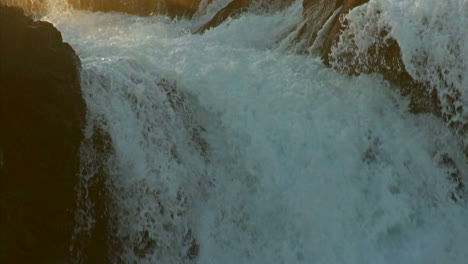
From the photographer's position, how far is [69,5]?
13102 millimetres

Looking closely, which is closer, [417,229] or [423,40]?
[417,229]

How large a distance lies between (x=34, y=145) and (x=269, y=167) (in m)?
2.78

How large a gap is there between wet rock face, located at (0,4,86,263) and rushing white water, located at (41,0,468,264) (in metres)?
0.41

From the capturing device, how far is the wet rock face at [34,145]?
12.8ft

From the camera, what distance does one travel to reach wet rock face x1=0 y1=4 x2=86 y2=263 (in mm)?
3889

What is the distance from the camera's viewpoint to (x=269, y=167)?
19.0 feet

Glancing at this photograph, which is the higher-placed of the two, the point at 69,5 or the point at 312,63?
the point at 312,63

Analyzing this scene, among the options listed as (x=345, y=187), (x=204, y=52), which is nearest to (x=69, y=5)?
(x=204, y=52)

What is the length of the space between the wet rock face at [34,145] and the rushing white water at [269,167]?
0.41m

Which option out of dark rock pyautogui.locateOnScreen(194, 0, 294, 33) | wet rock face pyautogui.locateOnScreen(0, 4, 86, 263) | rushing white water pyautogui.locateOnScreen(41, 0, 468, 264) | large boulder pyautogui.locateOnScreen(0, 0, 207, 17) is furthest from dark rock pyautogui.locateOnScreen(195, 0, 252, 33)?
wet rock face pyautogui.locateOnScreen(0, 4, 86, 263)

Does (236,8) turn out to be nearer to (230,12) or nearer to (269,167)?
(230,12)

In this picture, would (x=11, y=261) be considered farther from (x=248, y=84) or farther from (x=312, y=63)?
(x=312, y=63)

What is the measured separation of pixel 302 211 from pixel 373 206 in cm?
84

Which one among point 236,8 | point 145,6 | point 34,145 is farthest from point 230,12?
point 34,145
